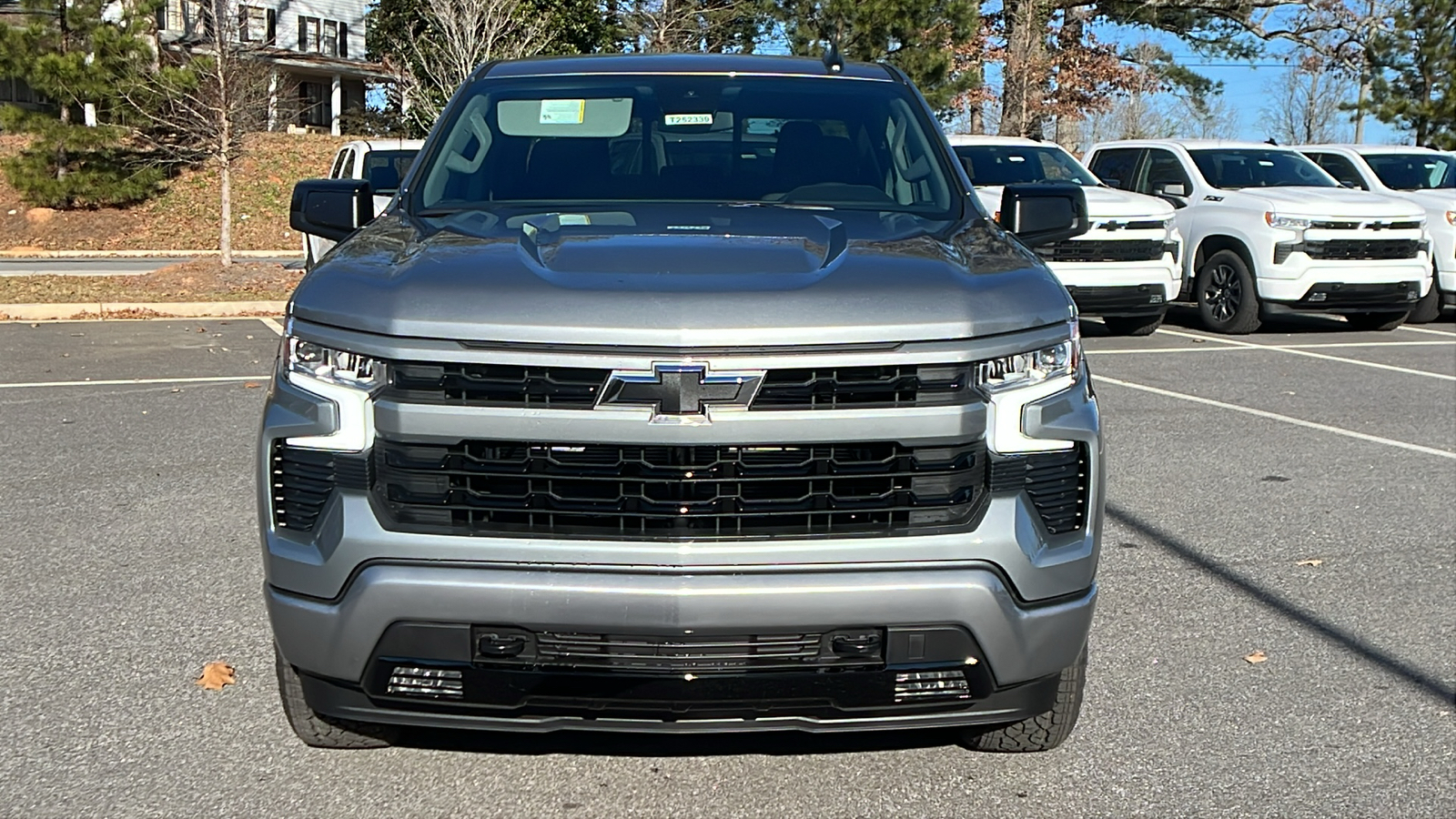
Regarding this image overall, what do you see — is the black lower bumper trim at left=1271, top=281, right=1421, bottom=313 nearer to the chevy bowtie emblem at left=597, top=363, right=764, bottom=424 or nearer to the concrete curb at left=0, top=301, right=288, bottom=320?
the concrete curb at left=0, top=301, right=288, bottom=320

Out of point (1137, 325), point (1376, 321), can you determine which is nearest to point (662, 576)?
point (1137, 325)

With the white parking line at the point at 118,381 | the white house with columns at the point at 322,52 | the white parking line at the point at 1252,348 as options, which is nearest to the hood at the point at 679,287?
the white parking line at the point at 118,381

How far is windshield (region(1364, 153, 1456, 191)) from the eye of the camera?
695 inches

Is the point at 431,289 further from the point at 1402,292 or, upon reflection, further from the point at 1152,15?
the point at 1152,15

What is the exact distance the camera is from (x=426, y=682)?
10.7ft

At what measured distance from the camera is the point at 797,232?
387 cm

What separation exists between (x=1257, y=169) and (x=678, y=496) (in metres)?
14.0

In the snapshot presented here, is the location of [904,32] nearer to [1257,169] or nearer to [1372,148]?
[1372,148]

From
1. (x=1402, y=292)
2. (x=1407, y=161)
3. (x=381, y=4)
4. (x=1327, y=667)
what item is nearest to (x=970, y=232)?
(x=1327, y=667)

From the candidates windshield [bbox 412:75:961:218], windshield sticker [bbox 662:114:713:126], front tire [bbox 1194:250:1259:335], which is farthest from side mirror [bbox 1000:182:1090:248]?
front tire [bbox 1194:250:1259:335]

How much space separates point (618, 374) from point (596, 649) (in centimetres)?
60

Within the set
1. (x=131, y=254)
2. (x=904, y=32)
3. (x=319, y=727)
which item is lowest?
(x=131, y=254)

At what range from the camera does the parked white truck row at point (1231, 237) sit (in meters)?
13.7

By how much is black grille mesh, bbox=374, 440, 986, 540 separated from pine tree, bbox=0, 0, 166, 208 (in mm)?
24890
